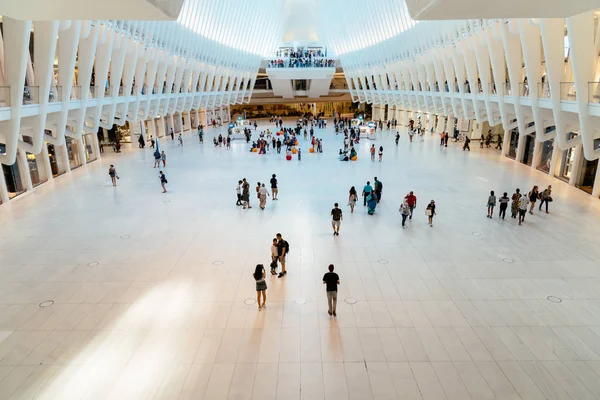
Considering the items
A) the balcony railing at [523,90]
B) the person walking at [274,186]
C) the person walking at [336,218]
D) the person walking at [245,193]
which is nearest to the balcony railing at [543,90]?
the balcony railing at [523,90]

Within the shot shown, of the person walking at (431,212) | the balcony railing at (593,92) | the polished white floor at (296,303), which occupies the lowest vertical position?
the polished white floor at (296,303)

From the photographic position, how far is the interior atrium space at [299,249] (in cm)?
538

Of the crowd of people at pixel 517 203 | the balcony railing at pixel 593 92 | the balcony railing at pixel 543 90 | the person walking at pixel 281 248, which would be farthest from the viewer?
the balcony railing at pixel 543 90

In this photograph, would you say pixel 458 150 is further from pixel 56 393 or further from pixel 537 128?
pixel 56 393

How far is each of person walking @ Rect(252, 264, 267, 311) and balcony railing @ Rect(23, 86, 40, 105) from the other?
1084cm

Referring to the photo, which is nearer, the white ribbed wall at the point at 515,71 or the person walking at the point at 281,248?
the person walking at the point at 281,248

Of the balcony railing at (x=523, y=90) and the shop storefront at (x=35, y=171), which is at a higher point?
the balcony railing at (x=523, y=90)

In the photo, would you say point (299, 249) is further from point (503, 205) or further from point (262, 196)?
point (503, 205)

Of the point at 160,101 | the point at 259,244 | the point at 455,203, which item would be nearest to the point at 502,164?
the point at 455,203

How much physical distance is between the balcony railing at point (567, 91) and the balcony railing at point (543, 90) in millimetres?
1298

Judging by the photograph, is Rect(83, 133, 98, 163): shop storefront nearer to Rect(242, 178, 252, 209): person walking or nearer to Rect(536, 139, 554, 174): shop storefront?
Rect(242, 178, 252, 209): person walking

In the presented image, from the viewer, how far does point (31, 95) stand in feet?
43.1

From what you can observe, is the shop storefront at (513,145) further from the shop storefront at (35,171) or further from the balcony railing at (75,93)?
the shop storefront at (35,171)

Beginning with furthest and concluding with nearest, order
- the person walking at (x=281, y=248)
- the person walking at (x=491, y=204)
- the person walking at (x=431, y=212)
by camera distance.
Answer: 1. the person walking at (x=491, y=204)
2. the person walking at (x=431, y=212)
3. the person walking at (x=281, y=248)
